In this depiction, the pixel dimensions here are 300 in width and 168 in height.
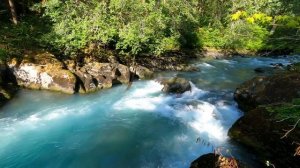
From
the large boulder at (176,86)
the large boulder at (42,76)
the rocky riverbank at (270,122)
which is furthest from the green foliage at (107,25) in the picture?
the rocky riverbank at (270,122)

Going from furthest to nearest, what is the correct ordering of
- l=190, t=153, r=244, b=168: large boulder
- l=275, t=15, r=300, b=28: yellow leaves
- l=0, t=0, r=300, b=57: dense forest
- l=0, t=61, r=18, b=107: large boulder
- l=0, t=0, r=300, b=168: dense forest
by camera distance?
l=0, t=0, r=300, b=57: dense forest
l=0, t=61, r=18, b=107: large boulder
l=0, t=0, r=300, b=168: dense forest
l=190, t=153, r=244, b=168: large boulder
l=275, t=15, r=300, b=28: yellow leaves

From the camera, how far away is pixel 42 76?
48.2 feet

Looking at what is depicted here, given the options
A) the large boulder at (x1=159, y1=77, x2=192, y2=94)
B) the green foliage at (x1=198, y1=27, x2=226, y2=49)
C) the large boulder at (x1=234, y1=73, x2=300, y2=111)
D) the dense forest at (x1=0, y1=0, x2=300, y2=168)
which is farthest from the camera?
the green foliage at (x1=198, y1=27, x2=226, y2=49)

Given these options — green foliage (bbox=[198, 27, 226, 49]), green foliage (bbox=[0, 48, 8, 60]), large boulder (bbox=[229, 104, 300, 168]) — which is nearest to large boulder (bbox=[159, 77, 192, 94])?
large boulder (bbox=[229, 104, 300, 168])

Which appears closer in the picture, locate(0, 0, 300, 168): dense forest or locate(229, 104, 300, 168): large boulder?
locate(229, 104, 300, 168): large boulder

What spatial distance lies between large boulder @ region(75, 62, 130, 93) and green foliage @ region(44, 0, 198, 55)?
1544 mm

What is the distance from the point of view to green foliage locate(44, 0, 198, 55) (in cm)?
1689

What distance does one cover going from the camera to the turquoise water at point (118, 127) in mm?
9953

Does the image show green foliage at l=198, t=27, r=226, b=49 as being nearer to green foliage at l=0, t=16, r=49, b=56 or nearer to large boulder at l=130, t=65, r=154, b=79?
large boulder at l=130, t=65, r=154, b=79

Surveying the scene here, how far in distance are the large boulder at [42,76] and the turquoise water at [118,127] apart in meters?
0.46

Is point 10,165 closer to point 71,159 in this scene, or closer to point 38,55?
point 71,159

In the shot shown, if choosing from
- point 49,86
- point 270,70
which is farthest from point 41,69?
point 270,70

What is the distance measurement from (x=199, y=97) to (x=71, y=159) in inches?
287

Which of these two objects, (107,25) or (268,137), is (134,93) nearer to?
(107,25)
